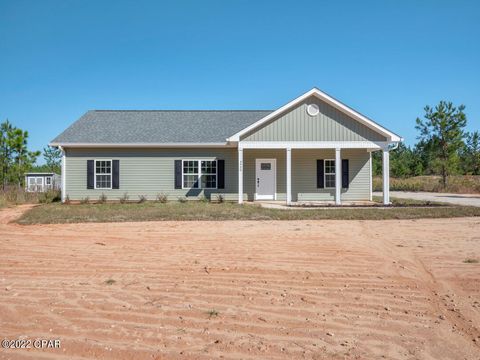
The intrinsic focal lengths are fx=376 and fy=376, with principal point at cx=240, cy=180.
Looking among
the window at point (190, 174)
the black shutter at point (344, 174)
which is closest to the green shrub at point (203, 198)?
the window at point (190, 174)

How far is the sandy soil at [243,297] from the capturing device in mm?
3367

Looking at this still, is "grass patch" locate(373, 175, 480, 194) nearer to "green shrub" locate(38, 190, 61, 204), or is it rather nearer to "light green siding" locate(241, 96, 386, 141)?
"light green siding" locate(241, 96, 386, 141)

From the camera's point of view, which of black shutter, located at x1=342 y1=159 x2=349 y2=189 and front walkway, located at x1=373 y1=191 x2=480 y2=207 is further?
black shutter, located at x1=342 y1=159 x2=349 y2=189

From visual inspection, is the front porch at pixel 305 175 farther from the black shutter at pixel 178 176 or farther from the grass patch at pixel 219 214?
the grass patch at pixel 219 214

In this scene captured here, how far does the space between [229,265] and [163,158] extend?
13.4 metres

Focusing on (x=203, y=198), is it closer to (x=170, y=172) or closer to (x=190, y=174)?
(x=190, y=174)

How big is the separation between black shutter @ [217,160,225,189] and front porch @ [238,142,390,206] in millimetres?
1023

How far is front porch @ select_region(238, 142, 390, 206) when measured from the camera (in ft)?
62.2

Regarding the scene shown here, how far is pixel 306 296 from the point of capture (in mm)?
4617

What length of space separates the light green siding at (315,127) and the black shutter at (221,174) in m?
2.36

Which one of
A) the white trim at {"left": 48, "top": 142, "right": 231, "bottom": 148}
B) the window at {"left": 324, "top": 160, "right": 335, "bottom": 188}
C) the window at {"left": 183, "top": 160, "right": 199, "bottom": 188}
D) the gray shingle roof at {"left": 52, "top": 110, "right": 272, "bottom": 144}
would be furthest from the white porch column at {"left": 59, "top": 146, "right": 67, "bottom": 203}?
the window at {"left": 324, "top": 160, "right": 335, "bottom": 188}

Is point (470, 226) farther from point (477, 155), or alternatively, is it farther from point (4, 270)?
point (477, 155)

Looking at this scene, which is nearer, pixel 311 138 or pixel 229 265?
pixel 229 265

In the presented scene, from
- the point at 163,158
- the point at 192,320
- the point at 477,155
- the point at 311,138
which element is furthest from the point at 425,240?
the point at 477,155
